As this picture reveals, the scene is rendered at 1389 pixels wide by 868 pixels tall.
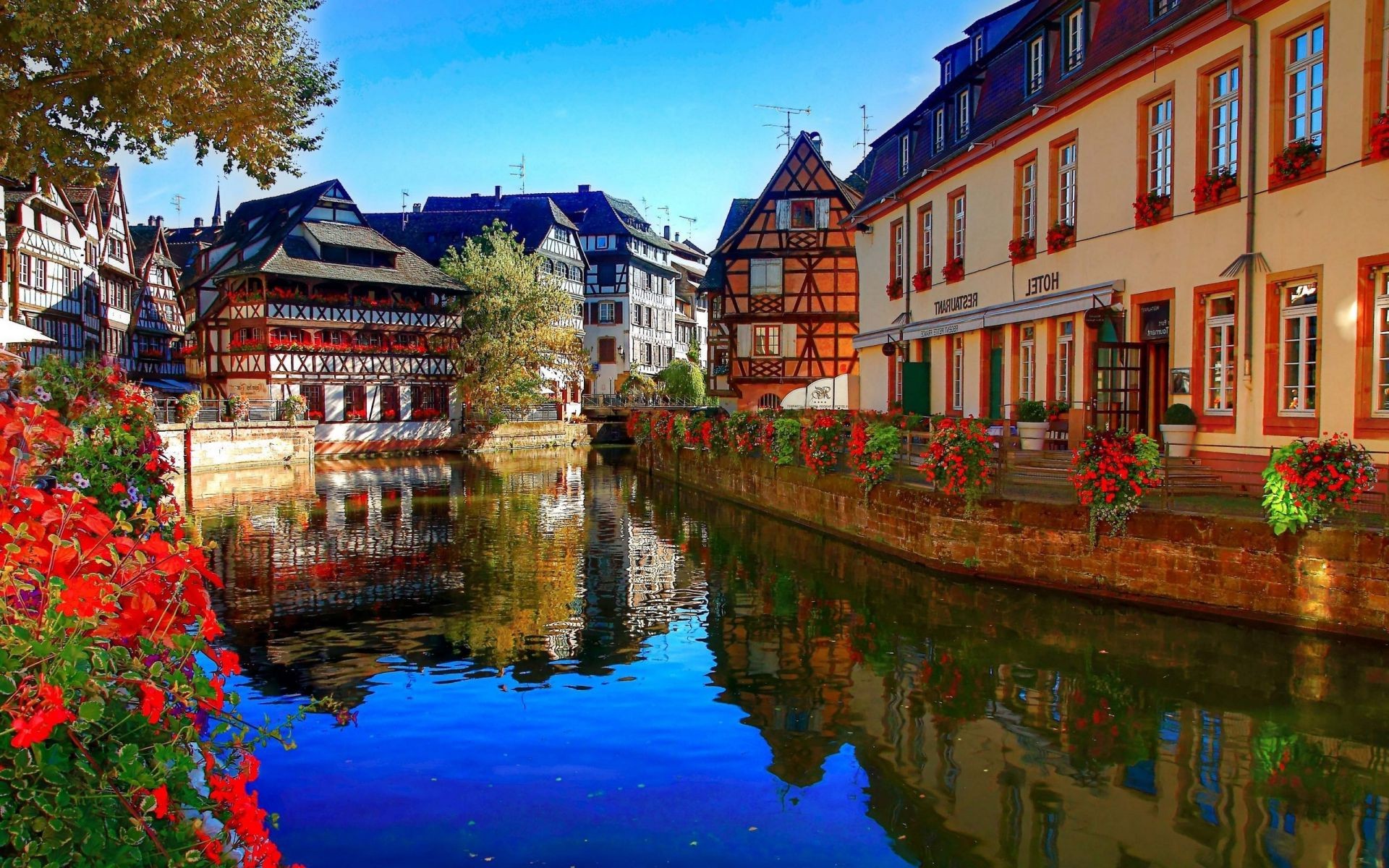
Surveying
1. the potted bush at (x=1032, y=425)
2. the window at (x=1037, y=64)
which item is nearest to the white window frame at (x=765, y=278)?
the window at (x=1037, y=64)

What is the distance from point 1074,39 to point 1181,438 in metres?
8.09

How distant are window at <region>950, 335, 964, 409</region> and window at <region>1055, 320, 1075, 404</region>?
4.64 metres

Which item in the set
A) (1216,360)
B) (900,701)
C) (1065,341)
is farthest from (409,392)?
(900,701)

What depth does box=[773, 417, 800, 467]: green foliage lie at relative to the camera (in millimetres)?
22844

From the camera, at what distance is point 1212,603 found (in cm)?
1213

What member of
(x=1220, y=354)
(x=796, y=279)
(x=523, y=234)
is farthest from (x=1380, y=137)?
(x=523, y=234)

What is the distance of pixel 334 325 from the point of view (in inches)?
2061

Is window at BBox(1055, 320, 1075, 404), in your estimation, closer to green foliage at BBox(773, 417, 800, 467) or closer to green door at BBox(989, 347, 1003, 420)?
green door at BBox(989, 347, 1003, 420)

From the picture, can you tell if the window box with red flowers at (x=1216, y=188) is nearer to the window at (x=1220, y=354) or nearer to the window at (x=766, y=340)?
the window at (x=1220, y=354)

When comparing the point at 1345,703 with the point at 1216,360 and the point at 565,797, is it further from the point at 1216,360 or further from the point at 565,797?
the point at 1216,360

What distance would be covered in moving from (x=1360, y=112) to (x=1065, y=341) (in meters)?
7.62

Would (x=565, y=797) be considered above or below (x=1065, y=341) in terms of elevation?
below

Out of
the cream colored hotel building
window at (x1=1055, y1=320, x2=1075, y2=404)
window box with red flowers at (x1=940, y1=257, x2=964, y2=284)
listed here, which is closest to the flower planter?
the cream colored hotel building

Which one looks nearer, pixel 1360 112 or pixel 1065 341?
pixel 1360 112
